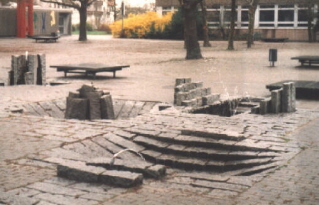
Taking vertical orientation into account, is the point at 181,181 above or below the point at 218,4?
below

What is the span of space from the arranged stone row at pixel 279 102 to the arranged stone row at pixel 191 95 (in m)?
1.36

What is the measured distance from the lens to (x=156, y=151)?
27.6 feet

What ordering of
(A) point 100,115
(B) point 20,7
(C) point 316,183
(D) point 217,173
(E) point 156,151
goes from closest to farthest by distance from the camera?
(C) point 316,183, (D) point 217,173, (E) point 156,151, (A) point 100,115, (B) point 20,7

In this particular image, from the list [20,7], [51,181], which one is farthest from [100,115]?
[20,7]

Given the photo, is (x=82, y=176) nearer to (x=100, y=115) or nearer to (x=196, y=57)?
(x=100, y=115)

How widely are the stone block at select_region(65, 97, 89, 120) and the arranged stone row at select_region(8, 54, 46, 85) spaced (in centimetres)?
550

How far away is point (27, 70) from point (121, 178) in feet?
36.2

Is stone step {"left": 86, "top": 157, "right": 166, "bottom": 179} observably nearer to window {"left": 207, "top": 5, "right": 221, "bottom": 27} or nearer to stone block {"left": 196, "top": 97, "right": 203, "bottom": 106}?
stone block {"left": 196, "top": 97, "right": 203, "bottom": 106}

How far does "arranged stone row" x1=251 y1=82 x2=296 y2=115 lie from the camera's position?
36.9ft

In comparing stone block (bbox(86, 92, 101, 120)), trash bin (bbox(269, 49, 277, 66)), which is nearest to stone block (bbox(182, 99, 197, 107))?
stone block (bbox(86, 92, 101, 120))

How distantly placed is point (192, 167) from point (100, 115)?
4091 millimetres

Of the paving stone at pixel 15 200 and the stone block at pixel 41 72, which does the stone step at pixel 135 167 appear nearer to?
the paving stone at pixel 15 200

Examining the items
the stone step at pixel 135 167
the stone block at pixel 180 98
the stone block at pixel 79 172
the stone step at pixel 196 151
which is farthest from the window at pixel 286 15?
the stone block at pixel 79 172

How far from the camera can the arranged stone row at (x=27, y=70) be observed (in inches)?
657
